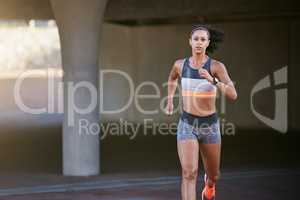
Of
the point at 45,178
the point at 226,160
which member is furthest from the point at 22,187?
the point at 226,160

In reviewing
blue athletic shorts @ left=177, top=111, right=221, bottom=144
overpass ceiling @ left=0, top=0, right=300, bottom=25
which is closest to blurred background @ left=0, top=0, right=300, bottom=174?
overpass ceiling @ left=0, top=0, right=300, bottom=25

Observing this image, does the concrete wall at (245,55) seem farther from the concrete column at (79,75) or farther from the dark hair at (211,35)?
the dark hair at (211,35)

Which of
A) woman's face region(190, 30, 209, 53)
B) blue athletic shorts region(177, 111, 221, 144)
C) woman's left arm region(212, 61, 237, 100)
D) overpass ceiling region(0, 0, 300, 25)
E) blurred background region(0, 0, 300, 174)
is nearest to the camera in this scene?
woman's left arm region(212, 61, 237, 100)

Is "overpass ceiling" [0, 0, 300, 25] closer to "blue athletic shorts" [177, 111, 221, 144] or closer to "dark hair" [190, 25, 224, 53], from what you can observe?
"dark hair" [190, 25, 224, 53]

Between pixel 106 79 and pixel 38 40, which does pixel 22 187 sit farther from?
pixel 38 40

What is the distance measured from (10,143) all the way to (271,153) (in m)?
6.60

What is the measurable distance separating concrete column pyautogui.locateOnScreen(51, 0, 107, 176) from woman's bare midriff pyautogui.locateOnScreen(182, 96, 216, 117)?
186 inches

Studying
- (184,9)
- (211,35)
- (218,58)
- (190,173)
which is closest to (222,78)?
(211,35)

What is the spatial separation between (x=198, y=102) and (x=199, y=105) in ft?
0.12

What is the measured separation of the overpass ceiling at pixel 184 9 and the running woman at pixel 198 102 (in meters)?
11.2

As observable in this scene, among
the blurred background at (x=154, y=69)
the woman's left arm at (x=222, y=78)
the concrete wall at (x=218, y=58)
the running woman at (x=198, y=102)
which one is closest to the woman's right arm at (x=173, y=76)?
the running woman at (x=198, y=102)

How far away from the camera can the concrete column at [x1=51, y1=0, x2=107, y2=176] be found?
11.6 metres

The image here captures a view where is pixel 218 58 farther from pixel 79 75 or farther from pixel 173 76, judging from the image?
pixel 173 76

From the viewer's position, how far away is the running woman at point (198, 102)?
7.01 metres
